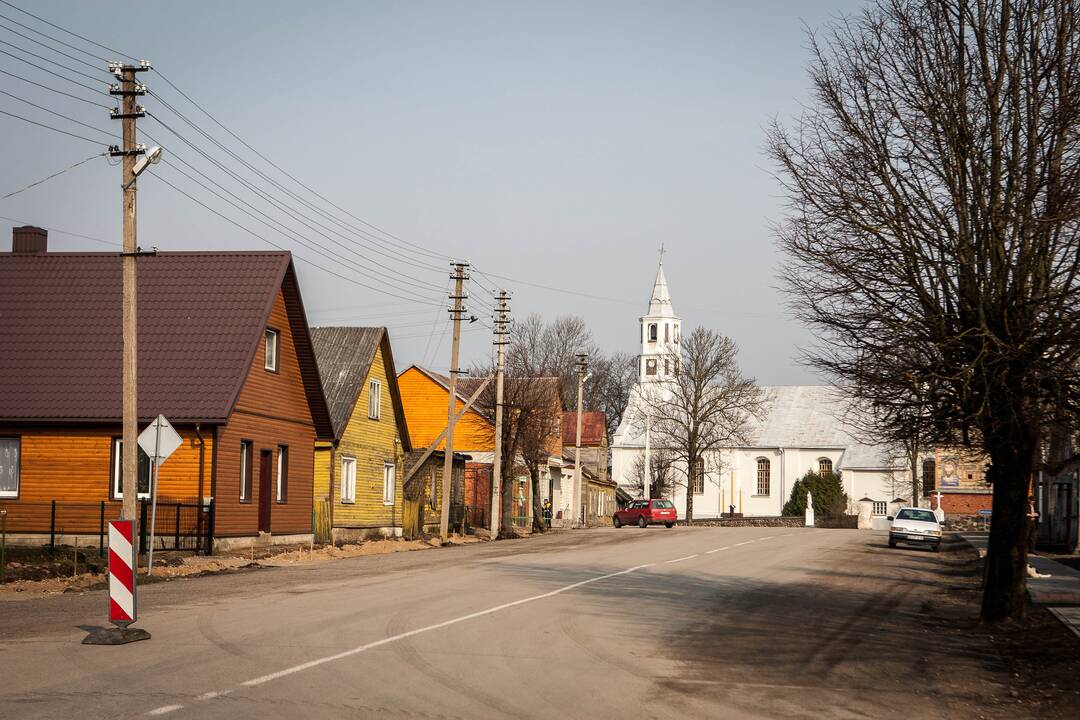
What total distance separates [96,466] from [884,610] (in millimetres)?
19959

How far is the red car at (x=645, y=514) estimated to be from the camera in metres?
63.6

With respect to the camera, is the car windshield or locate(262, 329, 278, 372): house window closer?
locate(262, 329, 278, 372): house window

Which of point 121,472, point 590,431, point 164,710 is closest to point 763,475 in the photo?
point 590,431

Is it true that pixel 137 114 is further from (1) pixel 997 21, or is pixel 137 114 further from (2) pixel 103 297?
(1) pixel 997 21

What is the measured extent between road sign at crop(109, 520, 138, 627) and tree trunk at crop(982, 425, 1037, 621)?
1051 centimetres

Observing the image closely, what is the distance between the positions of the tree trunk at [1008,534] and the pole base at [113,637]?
1053 centimetres

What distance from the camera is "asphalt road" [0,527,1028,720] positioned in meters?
9.21

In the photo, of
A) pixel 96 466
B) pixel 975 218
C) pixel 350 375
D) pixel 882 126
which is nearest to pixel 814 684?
pixel 975 218

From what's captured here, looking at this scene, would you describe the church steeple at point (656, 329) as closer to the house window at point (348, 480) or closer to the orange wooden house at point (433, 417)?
the orange wooden house at point (433, 417)

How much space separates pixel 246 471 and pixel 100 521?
4193 mm

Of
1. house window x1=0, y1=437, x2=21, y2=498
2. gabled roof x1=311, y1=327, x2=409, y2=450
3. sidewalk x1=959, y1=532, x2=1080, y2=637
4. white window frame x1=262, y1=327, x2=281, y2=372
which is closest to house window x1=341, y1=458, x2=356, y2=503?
gabled roof x1=311, y1=327, x2=409, y2=450

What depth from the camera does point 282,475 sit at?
33.8 m

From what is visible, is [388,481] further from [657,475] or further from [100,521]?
[657,475]

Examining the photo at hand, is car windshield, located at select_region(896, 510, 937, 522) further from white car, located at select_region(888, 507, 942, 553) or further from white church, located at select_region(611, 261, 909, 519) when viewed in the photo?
white church, located at select_region(611, 261, 909, 519)
